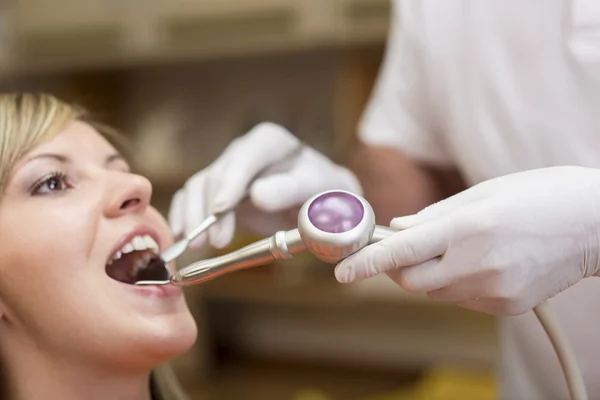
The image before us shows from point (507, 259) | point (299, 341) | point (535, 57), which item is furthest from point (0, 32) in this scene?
point (507, 259)

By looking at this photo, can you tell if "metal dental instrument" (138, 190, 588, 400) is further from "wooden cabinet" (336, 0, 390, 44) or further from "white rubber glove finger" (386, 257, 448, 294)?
"wooden cabinet" (336, 0, 390, 44)

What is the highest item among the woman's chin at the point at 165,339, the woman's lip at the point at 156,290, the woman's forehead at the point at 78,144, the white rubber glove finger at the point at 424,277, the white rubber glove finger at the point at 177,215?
the woman's forehead at the point at 78,144

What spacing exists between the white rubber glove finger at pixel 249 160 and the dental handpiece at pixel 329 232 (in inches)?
8.3

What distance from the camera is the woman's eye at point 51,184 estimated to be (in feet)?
2.51

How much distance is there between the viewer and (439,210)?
62cm

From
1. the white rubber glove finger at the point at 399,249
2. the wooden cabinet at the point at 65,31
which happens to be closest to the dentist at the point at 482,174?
the white rubber glove finger at the point at 399,249

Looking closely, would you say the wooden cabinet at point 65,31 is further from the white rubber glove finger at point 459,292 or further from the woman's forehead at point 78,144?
the white rubber glove finger at point 459,292

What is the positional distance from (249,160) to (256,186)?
0.12 feet

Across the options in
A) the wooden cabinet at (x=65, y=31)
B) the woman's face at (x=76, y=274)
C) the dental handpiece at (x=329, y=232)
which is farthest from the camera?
the wooden cabinet at (x=65, y=31)

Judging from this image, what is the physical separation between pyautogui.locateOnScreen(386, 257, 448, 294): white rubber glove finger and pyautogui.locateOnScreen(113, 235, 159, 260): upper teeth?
33 cm

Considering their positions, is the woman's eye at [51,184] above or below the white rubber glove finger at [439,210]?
below

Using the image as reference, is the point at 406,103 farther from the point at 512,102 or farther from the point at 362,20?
the point at 362,20

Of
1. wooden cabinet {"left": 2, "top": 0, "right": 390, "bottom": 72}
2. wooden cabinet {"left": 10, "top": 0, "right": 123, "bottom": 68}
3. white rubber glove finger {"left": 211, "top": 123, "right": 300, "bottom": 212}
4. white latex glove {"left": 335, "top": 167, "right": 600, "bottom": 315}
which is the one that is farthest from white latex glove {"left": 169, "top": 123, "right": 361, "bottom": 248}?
wooden cabinet {"left": 10, "top": 0, "right": 123, "bottom": 68}

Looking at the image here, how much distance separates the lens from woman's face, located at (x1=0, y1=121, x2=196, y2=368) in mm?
737
